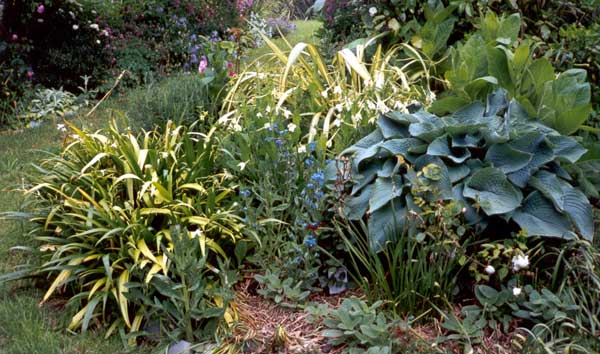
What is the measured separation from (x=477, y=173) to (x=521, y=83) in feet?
2.81

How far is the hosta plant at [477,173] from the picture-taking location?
2.88 m

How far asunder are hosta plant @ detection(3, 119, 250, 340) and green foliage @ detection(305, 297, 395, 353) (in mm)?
636

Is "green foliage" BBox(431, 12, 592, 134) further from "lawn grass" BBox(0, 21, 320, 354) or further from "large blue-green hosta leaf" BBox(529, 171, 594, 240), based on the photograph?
"lawn grass" BBox(0, 21, 320, 354)

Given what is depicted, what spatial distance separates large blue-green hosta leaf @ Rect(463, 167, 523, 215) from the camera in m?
2.81

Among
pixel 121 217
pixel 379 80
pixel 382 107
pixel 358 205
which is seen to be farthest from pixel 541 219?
pixel 121 217

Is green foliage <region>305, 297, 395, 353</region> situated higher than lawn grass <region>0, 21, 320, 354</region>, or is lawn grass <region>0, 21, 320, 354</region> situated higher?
lawn grass <region>0, 21, 320, 354</region>

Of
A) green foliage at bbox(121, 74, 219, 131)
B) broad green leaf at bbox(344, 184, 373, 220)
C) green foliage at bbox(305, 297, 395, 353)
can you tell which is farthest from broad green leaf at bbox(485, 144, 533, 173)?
green foliage at bbox(121, 74, 219, 131)

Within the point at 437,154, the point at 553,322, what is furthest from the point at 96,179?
the point at 553,322

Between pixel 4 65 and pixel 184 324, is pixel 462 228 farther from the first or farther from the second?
pixel 4 65

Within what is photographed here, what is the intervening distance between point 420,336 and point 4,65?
6.13 m

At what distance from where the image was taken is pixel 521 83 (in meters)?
3.47

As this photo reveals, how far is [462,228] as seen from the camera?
2.75 metres

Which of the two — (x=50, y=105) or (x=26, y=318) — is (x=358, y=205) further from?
(x=50, y=105)

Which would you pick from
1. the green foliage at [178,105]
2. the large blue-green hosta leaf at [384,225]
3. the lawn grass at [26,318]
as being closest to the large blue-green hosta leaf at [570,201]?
the large blue-green hosta leaf at [384,225]
